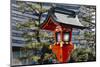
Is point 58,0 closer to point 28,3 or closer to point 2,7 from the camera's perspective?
point 28,3

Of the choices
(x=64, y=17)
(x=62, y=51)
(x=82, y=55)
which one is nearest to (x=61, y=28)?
(x=64, y=17)

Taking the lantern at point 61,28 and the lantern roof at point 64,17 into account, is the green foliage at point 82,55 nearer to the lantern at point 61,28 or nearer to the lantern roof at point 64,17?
the lantern at point 61,28

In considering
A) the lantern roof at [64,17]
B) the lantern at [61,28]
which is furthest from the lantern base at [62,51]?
the lantern roof at [64,17]

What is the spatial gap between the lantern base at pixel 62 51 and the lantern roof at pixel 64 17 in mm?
270

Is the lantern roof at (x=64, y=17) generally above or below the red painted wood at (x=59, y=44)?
above

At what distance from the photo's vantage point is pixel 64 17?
2.29m

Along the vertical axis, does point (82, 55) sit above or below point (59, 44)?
below

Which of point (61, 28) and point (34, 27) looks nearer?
point (34, 27)

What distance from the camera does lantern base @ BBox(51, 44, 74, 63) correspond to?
88.9 inches

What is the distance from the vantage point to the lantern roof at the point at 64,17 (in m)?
2.25

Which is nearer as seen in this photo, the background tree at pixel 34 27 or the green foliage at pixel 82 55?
the background tree at pixel 34 27

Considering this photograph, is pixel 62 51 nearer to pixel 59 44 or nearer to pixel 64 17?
pixel 59 44

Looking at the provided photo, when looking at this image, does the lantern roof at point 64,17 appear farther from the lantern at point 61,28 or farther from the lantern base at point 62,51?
the lantern base at point 62,51

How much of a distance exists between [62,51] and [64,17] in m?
0.41
